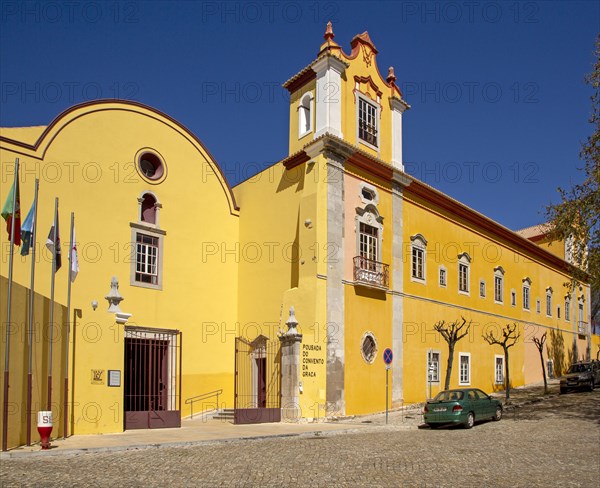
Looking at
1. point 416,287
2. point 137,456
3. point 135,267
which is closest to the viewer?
point 137,456

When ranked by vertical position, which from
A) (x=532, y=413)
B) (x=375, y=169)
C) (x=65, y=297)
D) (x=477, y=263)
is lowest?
(x=532, y=413)

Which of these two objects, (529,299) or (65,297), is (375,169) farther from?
(529,299)

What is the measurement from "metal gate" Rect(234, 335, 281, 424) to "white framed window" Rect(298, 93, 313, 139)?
7.98 m

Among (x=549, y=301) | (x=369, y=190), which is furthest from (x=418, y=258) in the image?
(x=549, y=301)

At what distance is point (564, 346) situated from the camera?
41375 millimetres

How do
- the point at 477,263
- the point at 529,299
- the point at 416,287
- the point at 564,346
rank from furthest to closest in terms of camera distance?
the point at 564,346
the point at 529,299
the point at 477,263
the point at 416,287

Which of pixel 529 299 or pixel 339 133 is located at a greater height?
pixel 339 133

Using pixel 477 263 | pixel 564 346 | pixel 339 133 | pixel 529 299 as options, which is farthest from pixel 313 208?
pixel 564 346

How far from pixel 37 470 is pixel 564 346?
37229mm

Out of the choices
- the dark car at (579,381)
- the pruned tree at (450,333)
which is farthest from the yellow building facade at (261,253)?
the dark car at (579,381)

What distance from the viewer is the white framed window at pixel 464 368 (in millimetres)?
29203

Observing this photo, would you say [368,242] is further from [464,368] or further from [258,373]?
[464,368]

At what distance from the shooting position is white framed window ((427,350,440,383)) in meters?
27.0

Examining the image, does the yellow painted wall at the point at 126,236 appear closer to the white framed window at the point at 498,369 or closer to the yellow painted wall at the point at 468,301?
the yellow painted wall at the point at 468,301
